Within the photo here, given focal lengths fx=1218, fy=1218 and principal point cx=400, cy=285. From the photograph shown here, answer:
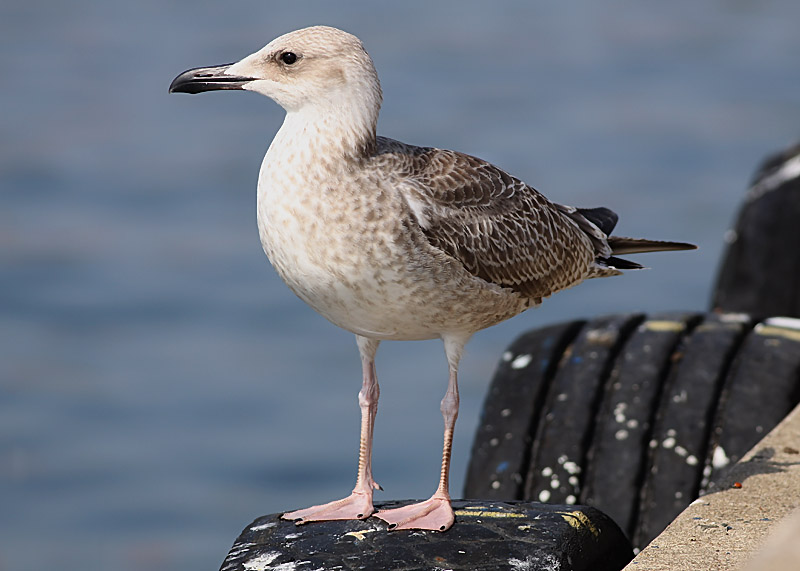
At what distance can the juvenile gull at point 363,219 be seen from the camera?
4344 mm

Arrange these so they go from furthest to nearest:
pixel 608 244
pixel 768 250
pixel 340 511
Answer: pixel 768 250
pixel 608 244
pixel 340 511

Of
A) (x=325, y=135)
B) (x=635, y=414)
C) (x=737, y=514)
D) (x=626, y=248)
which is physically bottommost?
(x=737, y=514)

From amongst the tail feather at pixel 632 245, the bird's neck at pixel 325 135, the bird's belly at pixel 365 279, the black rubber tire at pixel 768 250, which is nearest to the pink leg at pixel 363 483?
the bird's belly at pixel 365 279

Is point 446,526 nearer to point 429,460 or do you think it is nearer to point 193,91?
point 193,91

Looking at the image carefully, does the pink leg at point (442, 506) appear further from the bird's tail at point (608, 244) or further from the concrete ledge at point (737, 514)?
the bird's tail at point (608, 244)

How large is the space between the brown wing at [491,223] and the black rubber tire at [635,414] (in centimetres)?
97

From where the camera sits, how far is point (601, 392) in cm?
622

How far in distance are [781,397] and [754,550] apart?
6.52 feet

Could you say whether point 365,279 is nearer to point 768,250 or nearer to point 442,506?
point 442,506

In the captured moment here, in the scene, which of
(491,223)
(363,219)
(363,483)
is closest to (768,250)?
(491,223)

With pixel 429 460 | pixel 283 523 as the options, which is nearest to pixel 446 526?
pixel 283 523

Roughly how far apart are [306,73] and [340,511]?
5.53 ft

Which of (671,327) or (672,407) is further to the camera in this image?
(671,327)

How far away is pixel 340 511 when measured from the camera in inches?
187
